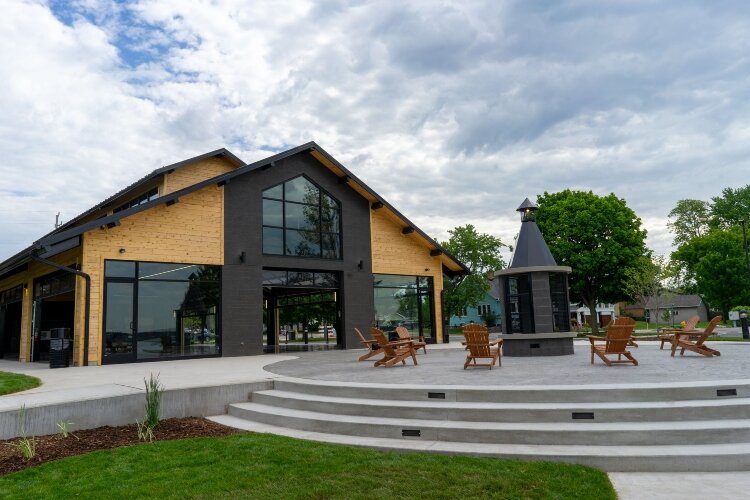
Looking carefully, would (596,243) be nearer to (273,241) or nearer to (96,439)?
(273,241)

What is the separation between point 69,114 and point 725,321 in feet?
177

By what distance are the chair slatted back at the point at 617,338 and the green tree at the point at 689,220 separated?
53914mm

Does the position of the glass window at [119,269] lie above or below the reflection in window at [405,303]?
above

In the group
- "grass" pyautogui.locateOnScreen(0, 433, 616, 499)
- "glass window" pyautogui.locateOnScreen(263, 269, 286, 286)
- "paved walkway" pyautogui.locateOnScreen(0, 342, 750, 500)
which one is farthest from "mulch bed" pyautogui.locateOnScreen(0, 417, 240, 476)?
"glass window" pyautogui.locateOnScreen(263, 269, 286, 286)

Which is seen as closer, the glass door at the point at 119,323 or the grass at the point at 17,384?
the grass at the point at 17,384

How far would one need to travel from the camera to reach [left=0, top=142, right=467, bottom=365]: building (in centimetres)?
1438

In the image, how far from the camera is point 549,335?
469 inches

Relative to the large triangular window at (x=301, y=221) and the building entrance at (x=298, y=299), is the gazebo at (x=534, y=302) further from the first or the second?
the building entrance at (x=298, y=299)

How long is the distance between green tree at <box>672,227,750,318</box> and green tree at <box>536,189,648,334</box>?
1382 centimetres

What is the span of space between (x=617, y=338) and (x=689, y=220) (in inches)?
2180

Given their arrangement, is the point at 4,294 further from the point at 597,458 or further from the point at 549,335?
the point at 597,458

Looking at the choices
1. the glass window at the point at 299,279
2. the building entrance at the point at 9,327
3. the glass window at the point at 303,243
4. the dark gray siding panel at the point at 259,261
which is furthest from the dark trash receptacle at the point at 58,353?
the building entrance at the point at 9,327

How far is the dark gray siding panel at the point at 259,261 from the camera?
16672 millimetres

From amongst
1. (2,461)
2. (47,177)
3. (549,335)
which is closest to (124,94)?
(47,177)
